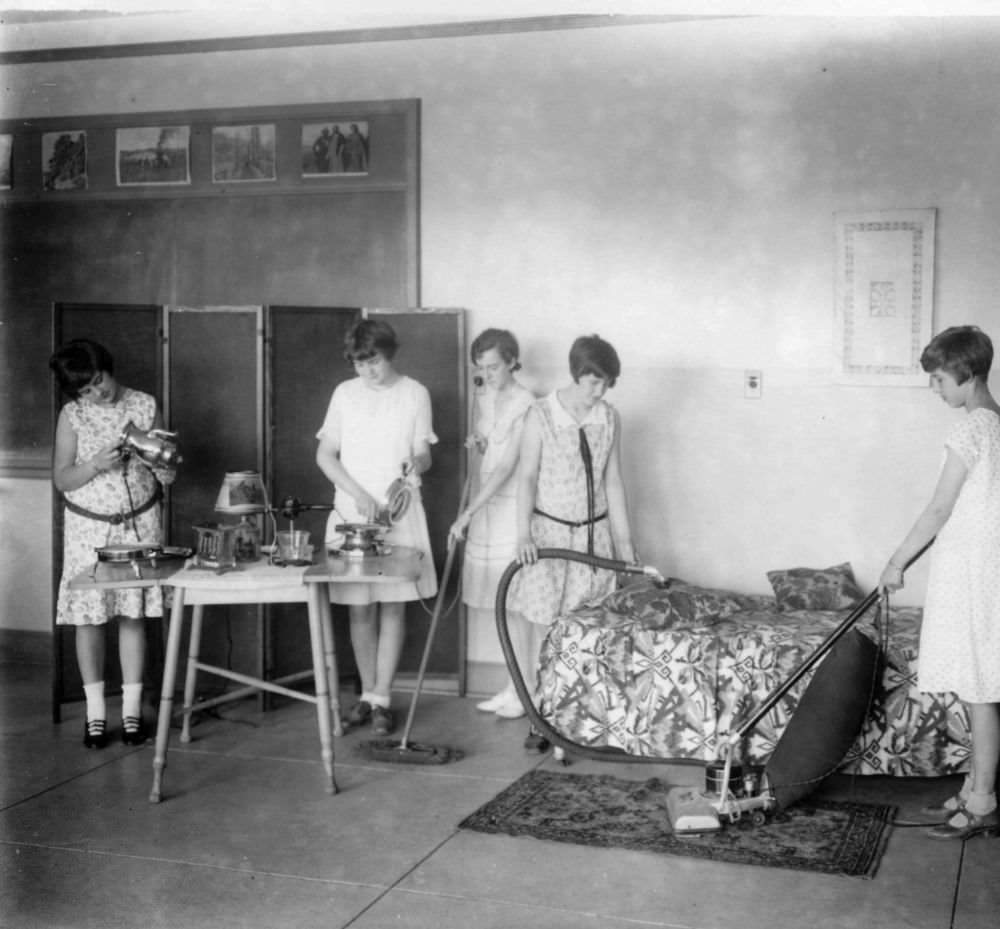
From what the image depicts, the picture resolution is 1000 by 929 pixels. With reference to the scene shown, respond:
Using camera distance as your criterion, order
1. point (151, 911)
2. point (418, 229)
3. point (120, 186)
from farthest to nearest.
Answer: point (120, 186) < point (418, 229) < point (151, 911)

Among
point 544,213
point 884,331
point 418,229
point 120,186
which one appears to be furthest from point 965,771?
point 120,186

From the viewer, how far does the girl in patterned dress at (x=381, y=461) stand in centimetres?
519

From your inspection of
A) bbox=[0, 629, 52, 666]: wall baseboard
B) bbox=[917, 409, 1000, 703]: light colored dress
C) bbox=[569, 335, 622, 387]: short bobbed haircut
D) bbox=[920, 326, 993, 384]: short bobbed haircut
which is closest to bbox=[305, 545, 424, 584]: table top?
bbox=[569, 335, 622, 387]: short bobbed haircut

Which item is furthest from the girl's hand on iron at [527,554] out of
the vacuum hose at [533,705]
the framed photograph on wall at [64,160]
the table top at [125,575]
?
the framed photograph on wall at [64,160]

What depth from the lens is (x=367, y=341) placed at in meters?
5.05

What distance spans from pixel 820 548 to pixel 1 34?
4.63 m

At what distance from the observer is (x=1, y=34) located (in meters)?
6.34

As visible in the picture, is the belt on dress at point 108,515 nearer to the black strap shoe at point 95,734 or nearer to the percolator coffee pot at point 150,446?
the percolator coffee pot at point 150,446

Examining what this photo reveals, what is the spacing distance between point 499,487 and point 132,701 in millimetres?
1682

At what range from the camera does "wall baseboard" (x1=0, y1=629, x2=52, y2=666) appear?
6457 millimetres

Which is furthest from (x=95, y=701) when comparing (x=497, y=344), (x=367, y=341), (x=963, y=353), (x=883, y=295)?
(x=883, y=295)

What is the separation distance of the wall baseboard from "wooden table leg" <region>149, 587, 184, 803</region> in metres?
2.35

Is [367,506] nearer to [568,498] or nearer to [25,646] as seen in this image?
[568,498]

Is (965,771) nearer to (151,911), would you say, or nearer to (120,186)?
(151,911)
